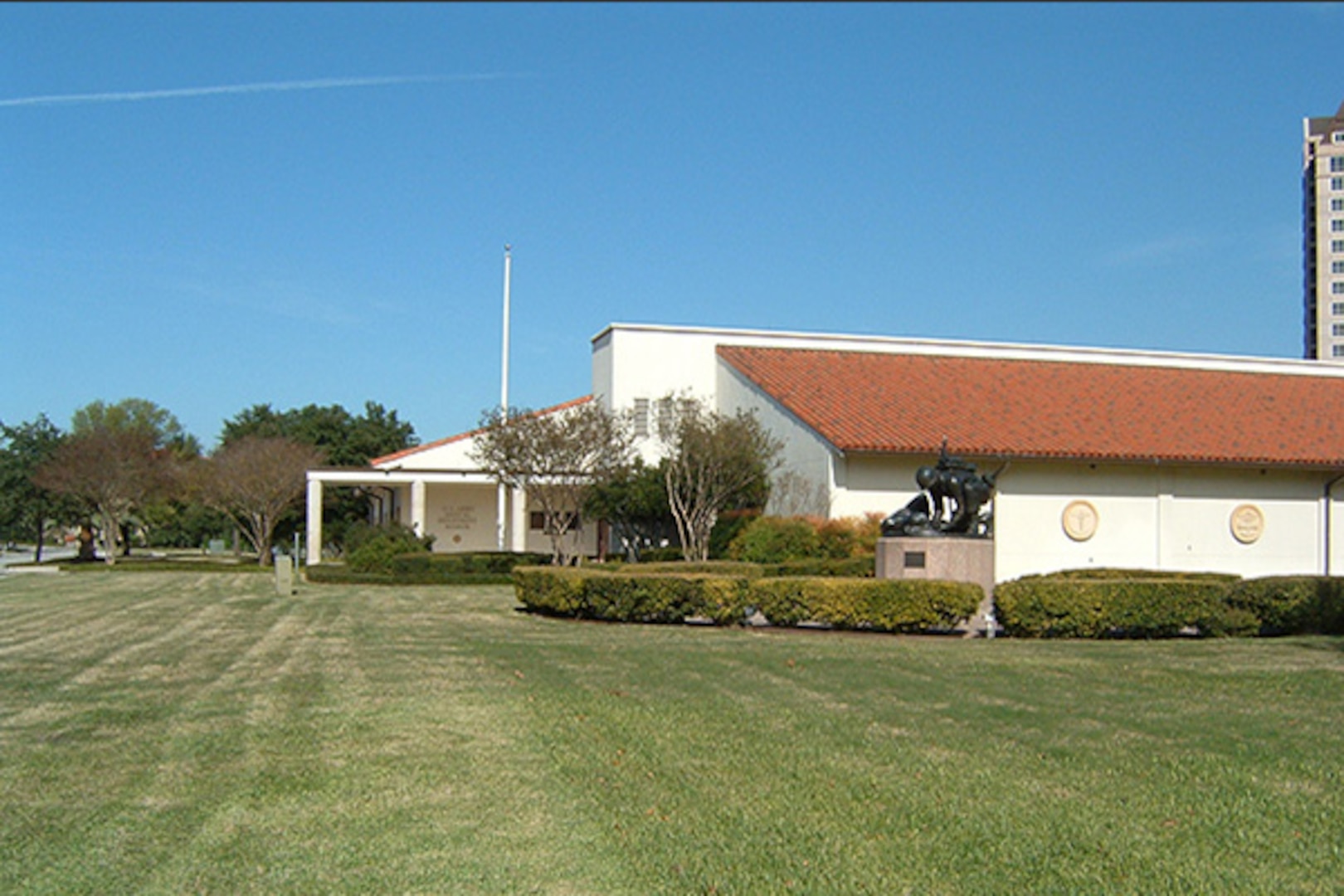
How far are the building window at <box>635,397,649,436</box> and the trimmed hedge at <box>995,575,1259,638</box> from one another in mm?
21031

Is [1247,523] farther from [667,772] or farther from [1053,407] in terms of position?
[667,772]

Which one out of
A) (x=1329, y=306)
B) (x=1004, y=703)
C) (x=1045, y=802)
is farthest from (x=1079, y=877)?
(x=1329, y=306)

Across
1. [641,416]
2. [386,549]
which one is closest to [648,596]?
[386,549]

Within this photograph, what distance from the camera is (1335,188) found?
10894 cm

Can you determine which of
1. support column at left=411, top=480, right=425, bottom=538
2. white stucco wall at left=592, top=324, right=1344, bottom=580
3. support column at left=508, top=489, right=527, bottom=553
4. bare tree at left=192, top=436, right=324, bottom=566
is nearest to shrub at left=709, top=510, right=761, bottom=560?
white stucco wall at left=592, top=324, right=1344, bottom=580

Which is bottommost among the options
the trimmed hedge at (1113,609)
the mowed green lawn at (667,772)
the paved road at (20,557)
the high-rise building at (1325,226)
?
the paved road at (20,557)

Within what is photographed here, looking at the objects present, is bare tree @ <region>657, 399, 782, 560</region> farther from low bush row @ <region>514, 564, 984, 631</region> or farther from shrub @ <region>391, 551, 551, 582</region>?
low bush row @ <region>514, 564, 984, 631</region>

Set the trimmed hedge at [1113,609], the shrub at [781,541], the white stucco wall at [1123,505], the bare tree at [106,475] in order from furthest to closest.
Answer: the bare tree at [106,475], the white stucco wall at [1123,505], the shrub at [781,541], the trimmed hedge at [1113,609]

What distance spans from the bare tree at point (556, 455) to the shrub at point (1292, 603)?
56.3ft

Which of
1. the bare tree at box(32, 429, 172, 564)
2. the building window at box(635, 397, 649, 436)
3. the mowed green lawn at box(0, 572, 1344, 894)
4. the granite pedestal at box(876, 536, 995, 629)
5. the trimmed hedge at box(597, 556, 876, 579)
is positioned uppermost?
the building window at box(635, 397, 649, 436)

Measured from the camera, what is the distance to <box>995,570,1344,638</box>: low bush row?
17891 millimetres

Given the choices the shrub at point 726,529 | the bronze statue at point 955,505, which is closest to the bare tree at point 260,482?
the shrub at point 726,529

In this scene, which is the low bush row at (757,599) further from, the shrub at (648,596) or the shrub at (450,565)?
the shrub at (450,565)

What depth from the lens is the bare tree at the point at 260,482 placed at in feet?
150
